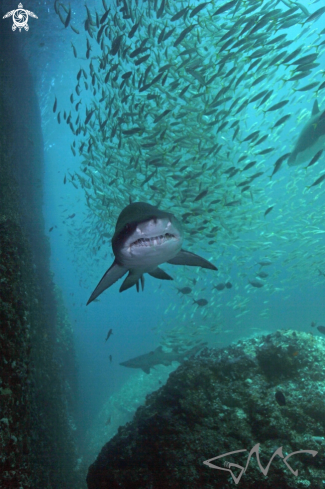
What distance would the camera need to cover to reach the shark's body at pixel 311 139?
746 cm

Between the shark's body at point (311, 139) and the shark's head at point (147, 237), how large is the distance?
7.29m

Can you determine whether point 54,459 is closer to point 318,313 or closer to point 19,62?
point 19,62

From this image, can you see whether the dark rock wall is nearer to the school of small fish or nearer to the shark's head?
the shark's head

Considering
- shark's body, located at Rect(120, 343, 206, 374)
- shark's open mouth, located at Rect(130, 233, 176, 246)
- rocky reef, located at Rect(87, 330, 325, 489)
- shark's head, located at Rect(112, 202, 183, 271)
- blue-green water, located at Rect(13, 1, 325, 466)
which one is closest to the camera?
shark's head, located at Rect(112, 202, 183, 271)

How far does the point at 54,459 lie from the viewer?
557cm

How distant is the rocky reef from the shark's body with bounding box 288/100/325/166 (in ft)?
22.7

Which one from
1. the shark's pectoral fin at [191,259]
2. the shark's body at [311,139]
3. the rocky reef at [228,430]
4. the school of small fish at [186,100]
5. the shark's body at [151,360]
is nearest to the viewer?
the rocky reef at [228,430]

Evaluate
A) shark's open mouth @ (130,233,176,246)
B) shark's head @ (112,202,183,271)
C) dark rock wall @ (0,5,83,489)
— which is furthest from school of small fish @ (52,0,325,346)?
shark's open mouth @ (130,233,176,246)

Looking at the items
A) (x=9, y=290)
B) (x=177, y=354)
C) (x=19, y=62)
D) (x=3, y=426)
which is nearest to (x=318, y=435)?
(x=3, y=426)

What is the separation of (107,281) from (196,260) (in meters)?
1.42

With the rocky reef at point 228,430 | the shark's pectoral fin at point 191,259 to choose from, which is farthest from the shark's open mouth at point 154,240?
the rocky reef at point 228,430

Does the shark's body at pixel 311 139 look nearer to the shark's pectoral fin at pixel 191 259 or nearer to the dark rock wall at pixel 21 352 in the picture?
the shark's pectoral fin at pixel 191 259

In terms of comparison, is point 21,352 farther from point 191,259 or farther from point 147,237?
point 191,259

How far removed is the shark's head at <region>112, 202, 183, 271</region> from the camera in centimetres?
223
